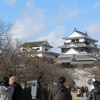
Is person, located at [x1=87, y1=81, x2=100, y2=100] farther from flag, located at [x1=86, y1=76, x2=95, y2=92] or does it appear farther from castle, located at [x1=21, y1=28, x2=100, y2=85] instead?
castle, located at [x1=21, y1=28, x2=100, y2=85]

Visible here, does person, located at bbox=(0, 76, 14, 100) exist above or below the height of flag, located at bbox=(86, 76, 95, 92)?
above

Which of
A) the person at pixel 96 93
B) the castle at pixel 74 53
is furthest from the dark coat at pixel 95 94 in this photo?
the castle at pixel 74 53

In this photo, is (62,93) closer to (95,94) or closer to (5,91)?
(95,94)

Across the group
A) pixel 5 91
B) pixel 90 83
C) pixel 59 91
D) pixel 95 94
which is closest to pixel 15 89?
pixel 5 91

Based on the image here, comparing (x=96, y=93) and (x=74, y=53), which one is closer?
(x=96, y=93)

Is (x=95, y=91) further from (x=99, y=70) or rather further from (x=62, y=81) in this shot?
(x=99, y=70)

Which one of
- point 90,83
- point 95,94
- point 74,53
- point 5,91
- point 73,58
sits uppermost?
point 74,53

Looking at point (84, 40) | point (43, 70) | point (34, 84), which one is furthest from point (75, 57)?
point (34, 84)

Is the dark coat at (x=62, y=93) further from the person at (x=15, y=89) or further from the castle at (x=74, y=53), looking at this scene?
the castle at (x=74, y=53)

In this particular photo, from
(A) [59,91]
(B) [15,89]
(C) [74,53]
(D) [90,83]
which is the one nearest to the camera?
(A) [59,91]

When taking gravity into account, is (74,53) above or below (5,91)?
above

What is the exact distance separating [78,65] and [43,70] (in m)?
25.0

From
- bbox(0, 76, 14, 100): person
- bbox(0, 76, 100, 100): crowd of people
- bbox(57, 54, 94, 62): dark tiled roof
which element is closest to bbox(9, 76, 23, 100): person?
bbox(0, 76, 100, 100): crowd of people

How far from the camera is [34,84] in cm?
1379
